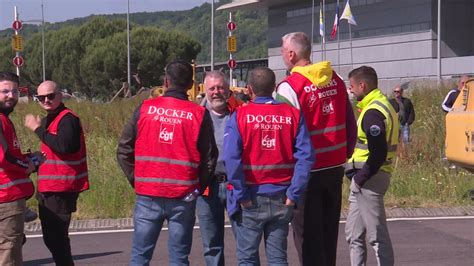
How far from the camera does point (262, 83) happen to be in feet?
19.7

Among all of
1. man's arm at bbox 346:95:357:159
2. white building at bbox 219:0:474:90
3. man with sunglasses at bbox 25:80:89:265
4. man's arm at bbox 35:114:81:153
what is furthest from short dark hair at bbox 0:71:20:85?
white building at bbox 219:0:474:90

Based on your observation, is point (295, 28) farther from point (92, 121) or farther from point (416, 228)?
point (416, 228)

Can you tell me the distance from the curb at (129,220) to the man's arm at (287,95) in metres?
5.26

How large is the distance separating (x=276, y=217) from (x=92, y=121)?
58.2 ft

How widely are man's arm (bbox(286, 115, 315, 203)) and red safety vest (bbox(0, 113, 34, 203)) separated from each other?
2.02 metres

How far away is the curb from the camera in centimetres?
1110

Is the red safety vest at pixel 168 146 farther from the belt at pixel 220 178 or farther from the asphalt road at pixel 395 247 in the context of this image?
the asphalt road at pixel 395 247

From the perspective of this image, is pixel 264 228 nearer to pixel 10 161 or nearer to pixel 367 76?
pixel 367 76

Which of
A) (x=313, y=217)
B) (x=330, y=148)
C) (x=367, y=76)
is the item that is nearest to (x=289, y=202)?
(x=313, y=217)

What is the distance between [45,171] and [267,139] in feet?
6.62

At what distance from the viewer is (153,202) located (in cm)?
601

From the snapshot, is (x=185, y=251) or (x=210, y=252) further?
(x=210, y=252)

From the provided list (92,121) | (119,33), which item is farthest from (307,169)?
(119,33)

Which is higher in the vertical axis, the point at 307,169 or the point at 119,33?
the point at 119,33
